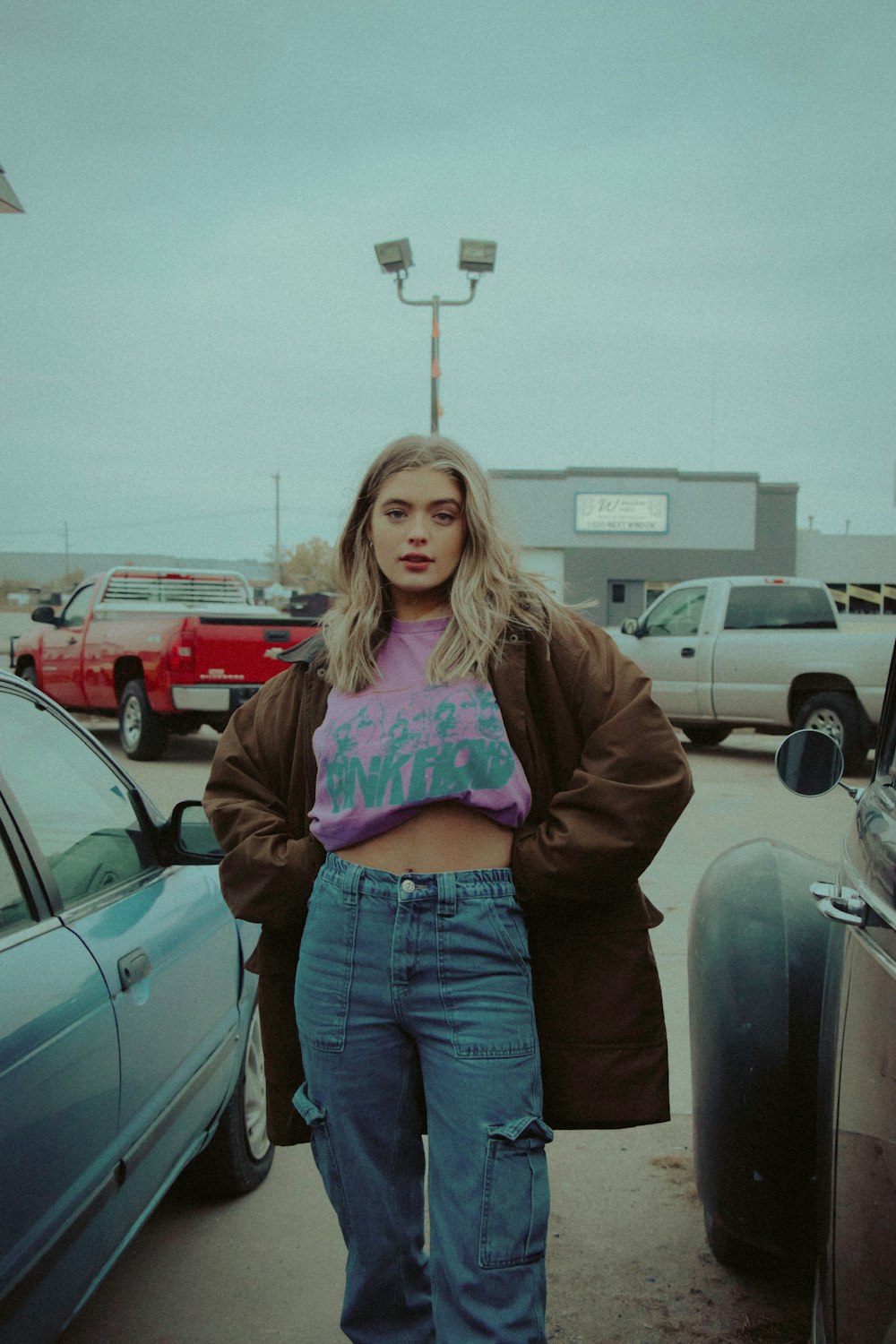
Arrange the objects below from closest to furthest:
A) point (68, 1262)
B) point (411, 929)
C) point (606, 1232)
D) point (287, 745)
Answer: point (411, 929) → point (68, 1262) → point (287, 745) → point (606, 1232)

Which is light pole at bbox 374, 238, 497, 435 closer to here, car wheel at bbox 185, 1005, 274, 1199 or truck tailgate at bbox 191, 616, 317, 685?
truck tailgate at bbox 191, 616, 317, 685

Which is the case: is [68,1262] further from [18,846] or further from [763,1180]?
[763,1180]

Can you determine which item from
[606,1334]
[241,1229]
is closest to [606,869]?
[606,1334]

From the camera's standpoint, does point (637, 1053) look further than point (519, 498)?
No

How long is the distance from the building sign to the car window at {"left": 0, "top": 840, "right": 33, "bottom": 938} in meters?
36.9

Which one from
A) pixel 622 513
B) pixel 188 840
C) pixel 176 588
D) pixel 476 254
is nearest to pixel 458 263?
pixel 476 254

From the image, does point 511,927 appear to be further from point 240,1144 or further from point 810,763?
point 240,1144

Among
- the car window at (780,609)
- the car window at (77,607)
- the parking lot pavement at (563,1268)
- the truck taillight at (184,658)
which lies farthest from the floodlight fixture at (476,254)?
the parking lot pavement at (563,1268)

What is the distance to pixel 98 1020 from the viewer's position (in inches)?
89.0

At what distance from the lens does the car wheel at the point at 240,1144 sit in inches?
127

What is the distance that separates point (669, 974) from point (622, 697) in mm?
3513

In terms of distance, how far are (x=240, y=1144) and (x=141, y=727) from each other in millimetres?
8549

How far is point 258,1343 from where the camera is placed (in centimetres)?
267

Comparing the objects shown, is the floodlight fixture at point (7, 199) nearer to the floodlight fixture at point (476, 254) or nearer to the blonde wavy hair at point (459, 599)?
the blonde wavy hair at point (459, 599)
